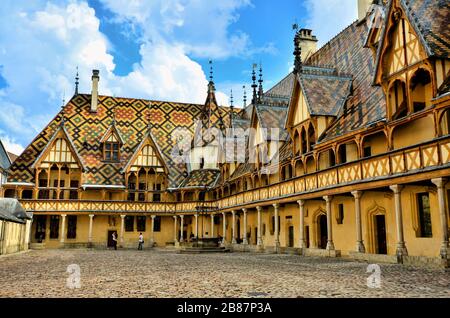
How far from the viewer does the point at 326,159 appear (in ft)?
74.3

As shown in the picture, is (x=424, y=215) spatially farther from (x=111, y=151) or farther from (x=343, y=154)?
(x=111, y=151)

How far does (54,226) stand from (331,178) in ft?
91.0

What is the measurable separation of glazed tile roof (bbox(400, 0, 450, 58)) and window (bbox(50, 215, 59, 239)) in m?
32.6

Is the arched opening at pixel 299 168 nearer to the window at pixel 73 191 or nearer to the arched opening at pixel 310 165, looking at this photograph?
the arched opening at pixel 310 165

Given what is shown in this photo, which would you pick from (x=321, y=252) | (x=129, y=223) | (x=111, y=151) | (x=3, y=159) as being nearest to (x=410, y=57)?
(x=321, y=252)

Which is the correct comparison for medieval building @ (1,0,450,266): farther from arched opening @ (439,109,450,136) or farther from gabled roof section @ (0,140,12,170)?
gabled roof section @ (0,140,12,170)

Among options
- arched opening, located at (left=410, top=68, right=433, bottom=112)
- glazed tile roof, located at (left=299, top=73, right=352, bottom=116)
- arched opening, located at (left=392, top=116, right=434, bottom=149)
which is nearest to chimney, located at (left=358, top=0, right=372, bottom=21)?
glazed tile roof, located at (left=299, top=73, right=352, bottom=116)

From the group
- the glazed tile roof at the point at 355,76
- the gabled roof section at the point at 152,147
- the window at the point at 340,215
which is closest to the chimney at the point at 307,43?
the glazed tile roof at the point at 355,76

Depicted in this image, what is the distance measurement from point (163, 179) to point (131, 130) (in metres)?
6.86

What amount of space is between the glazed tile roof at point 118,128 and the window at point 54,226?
12.9ft

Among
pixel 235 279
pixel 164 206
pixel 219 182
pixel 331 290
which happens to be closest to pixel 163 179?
pixel 164 206

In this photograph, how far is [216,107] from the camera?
46.6 meters
